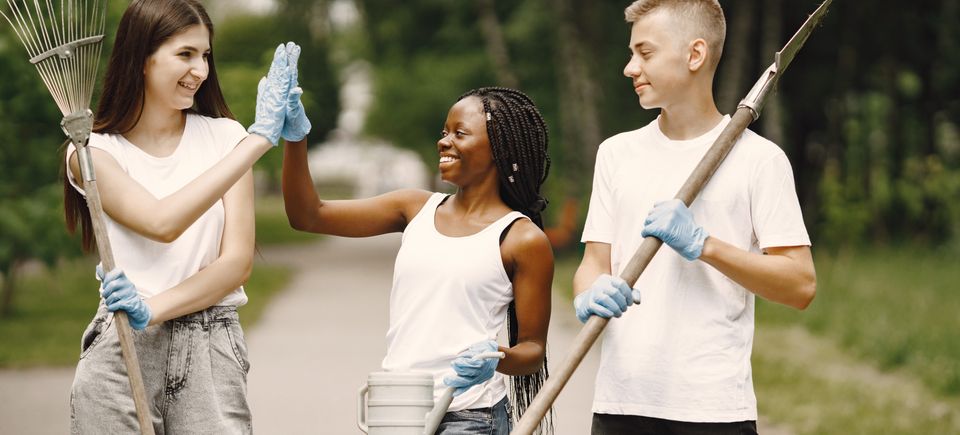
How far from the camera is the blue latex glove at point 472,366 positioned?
3.00m

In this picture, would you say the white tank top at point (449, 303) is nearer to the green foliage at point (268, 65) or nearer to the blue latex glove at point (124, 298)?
the blue latex glove at point (124, 298)

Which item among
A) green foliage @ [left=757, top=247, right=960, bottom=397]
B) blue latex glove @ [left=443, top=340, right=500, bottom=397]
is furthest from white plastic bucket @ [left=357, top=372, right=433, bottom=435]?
green foliage @ [left=757, top=247, right=960, bottom=397]

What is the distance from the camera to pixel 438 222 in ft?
11.1

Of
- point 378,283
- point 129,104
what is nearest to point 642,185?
point 129,104

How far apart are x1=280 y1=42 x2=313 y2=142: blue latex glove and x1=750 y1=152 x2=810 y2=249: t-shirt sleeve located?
110 centimetres

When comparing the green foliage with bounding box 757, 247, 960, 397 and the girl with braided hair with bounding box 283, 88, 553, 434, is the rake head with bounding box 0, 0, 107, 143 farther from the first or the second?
the green foliage with bounding box 757, 247, 960, 397

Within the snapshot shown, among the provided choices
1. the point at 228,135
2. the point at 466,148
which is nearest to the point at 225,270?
the point at 228,135

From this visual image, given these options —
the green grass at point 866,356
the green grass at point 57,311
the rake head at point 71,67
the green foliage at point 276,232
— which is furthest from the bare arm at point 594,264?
the green foliage at point 276,232

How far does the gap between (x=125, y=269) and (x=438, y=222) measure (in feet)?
2.62

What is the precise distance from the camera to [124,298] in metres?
2.87

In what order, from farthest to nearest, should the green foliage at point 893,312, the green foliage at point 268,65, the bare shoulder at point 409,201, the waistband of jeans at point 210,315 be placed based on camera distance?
the green foliage at point 268,65 → the green foliage at point 893,312 → the bare shoulder at point 409,201 → the waistband of jeans at point 210,315

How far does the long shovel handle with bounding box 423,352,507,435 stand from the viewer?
9.56 ft

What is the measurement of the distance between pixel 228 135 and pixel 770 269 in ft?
4.38

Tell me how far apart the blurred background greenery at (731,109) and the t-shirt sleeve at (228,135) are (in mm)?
6692
